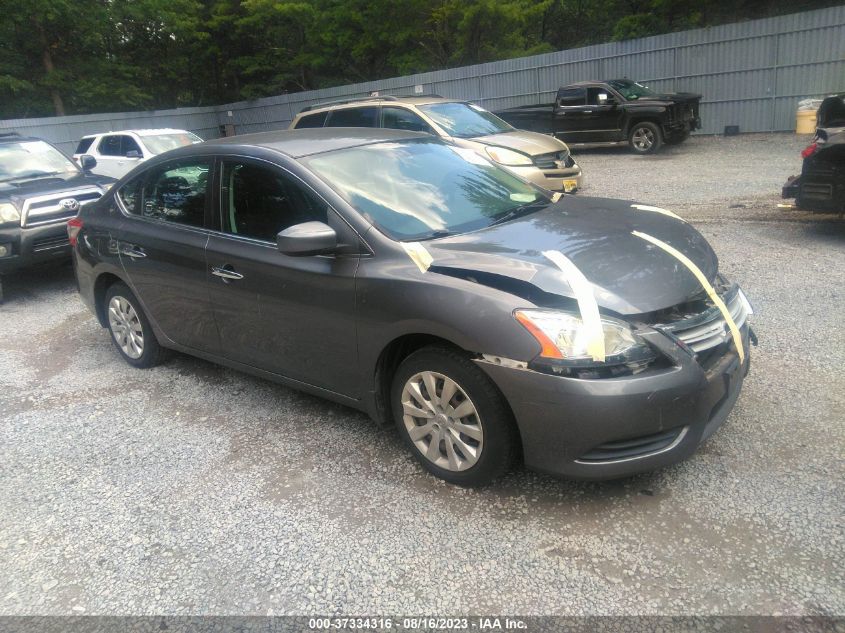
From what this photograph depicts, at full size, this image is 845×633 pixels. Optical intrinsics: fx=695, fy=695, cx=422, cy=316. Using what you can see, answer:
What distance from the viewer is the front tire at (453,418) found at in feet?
10.5

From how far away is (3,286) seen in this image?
8.87 meters

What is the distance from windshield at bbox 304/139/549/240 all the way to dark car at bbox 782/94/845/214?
13.3 feet

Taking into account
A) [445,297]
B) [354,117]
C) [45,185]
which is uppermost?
[354,117]

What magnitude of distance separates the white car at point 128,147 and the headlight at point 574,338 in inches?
485

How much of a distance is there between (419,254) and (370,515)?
130 cm

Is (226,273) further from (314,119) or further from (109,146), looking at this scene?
(109,146)

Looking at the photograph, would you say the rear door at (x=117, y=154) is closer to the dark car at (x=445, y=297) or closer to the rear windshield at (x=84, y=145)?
the rear windshield at (x=84, y=145)

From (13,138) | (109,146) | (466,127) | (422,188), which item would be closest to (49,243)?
(13,138)

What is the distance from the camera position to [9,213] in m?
7.75

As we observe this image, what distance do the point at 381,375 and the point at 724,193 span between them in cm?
883

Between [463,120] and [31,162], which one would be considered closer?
[31,162]

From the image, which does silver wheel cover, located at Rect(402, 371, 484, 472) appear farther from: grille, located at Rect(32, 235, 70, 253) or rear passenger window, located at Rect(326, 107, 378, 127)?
rear passenger window, located at Rect(326, 107, 378, 127)

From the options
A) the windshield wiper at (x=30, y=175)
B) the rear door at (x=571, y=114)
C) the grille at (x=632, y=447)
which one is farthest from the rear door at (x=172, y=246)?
the rear door at (x=571, y=114)

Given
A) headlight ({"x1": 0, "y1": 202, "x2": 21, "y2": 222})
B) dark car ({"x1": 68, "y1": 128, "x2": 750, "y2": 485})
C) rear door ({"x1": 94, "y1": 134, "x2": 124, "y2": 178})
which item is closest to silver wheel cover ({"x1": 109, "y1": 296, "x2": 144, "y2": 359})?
dark car ({"x1": 68, "y1": 128, "x2": 750, "y2": 485})
